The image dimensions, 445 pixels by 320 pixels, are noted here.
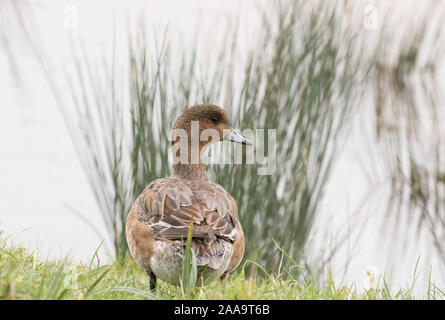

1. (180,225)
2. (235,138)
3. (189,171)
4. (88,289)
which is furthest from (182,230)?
(235,138)

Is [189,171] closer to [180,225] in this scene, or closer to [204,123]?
[204,123]

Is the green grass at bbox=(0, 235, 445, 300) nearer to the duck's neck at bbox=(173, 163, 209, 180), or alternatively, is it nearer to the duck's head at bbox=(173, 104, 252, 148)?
the duck's neck at bbox=(173, 163, 209, 180)

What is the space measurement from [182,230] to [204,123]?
3.86 feet

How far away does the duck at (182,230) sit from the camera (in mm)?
2680

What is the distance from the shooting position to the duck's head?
12.2 ft

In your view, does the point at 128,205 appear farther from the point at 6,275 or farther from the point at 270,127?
the point at 6,275

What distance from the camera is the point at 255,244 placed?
4633 mm

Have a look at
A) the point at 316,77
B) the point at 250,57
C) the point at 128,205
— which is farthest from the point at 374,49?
the point at 128,205

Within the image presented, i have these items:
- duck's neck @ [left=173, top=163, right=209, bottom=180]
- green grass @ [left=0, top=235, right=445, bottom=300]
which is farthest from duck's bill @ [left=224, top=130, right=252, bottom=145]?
green grass @ [left=0, top=235, right=445, bottom=300]

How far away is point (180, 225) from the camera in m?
2.76

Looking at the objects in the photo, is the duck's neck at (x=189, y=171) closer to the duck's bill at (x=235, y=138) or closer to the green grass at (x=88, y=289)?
the duck's bill at (x=235, y=138)

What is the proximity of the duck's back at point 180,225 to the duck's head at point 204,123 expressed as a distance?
0.55 m

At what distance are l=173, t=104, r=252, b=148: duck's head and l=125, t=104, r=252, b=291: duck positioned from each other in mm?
380

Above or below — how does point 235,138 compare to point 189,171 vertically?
above
